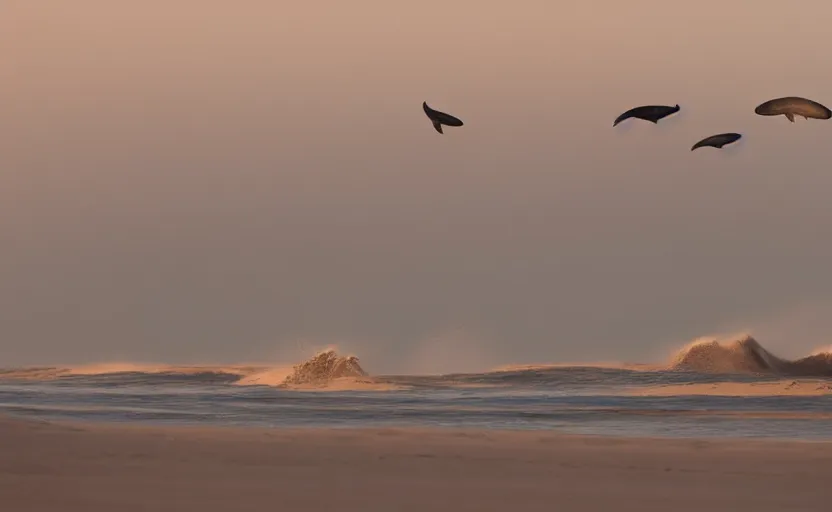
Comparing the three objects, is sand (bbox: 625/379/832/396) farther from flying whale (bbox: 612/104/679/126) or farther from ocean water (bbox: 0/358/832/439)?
flying whale (bbox: 612/104/679/126)

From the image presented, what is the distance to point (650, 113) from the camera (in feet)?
81.0

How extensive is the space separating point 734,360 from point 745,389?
1074 inches

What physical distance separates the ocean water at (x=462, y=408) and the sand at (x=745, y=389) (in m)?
0.28

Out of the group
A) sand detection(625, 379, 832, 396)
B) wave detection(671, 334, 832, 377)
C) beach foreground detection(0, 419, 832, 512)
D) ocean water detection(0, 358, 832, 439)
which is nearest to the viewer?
beach foreground detection(0, 419, 832, 512)

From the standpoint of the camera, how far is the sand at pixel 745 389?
39297 millimetres

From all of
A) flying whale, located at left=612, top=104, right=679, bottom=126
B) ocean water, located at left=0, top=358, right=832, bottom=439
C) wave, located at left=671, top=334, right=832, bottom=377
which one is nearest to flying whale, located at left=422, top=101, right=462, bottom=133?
flying whale, located at left=612, top=104, right=679, bottom=126

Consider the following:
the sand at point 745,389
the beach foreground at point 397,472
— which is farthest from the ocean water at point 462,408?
the beach foreground at point 397,472

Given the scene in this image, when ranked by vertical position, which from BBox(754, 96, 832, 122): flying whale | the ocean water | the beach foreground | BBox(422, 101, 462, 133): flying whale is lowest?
the beach foreground

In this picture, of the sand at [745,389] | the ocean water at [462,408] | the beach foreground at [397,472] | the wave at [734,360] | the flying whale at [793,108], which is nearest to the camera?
the beach foreground at [397,472]

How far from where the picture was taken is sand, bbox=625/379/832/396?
129ft

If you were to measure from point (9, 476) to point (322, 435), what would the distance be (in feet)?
24.5

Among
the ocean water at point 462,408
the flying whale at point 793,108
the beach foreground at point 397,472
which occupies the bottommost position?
the beach foreground at point 397,472

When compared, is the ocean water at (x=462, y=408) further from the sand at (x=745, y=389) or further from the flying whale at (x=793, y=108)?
the flying whale at (x=793, y=108)

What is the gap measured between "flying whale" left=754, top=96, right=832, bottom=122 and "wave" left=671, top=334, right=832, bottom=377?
42.7 metres
